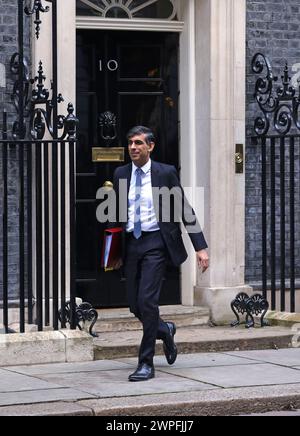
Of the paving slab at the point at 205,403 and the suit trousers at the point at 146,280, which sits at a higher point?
the suit trousers at the point at 146,280

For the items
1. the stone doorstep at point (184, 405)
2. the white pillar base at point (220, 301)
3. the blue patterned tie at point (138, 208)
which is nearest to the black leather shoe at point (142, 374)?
the stone doorstep at point (184, 405)

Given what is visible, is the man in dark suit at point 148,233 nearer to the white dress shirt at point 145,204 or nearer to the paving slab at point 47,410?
the white dress shirt at point 145,204

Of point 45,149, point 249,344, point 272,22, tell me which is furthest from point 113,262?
point 272,22

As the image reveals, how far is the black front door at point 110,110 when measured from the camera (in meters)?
11.4

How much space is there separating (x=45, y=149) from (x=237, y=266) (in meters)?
2.64

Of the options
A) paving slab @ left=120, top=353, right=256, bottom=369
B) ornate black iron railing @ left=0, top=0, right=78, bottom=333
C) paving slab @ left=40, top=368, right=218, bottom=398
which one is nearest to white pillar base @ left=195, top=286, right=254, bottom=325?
paving slab @ left=120, top=353, right=256, bottom=369

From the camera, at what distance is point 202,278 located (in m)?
11.7

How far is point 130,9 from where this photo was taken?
11586 millimetres

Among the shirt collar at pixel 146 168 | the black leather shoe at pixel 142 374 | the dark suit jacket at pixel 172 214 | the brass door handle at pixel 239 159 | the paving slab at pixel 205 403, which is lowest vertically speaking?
the paving slab at pixel 205 403

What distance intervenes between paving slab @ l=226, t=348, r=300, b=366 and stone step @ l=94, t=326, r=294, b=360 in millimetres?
118

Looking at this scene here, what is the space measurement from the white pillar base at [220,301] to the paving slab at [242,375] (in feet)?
5.48

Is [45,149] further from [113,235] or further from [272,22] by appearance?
[272,22]
